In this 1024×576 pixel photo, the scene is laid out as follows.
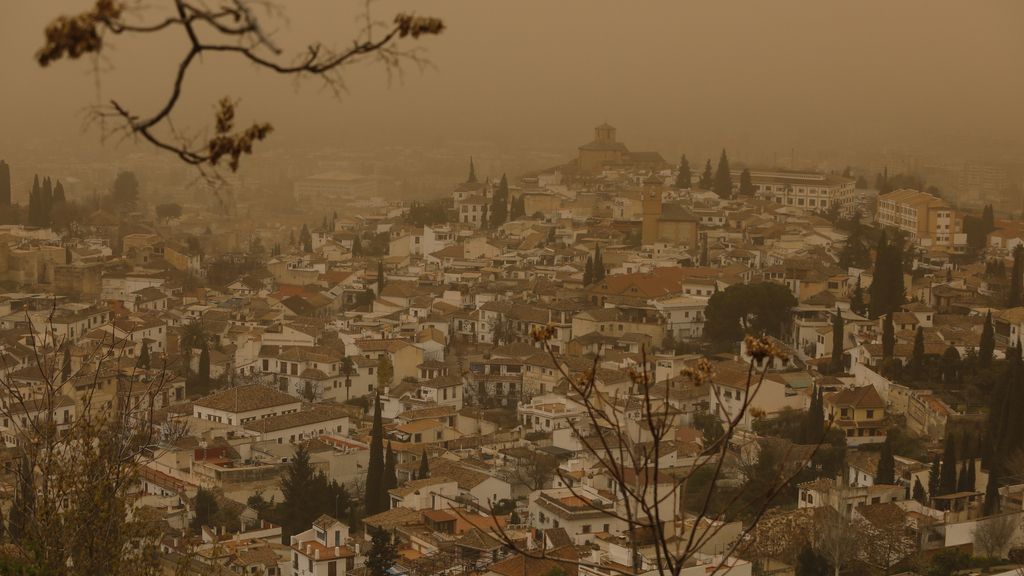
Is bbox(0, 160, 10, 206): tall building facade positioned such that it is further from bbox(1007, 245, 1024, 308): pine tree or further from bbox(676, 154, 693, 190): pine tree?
bbox(1007, 245, 1024, 308): pine tree

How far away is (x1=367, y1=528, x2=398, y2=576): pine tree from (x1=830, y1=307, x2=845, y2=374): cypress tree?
22.8 feet

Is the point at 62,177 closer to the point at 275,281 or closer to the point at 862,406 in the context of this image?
the point at 275,281

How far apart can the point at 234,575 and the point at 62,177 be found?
2643 cm

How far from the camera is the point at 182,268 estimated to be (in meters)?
23.5

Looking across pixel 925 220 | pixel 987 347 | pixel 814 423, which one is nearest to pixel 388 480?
pixel 814 423

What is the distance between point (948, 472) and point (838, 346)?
4131 mm

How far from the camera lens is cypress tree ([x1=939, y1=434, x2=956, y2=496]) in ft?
38.1

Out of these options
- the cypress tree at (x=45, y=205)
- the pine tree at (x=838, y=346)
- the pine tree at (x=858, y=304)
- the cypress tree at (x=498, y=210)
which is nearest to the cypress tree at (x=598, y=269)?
the pine tree at (x=858, y=304)

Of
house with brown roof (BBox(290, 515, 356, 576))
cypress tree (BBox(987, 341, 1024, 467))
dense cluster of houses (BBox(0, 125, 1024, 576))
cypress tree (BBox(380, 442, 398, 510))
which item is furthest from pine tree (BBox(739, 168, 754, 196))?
house with brown roof (BBox(290, 515, 356, 576))

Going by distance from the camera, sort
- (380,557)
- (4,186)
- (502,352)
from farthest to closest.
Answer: (4,186) → (502,352) → (380,557)

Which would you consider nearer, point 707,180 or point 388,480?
point 388,480

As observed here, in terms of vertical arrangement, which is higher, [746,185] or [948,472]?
[746,185]

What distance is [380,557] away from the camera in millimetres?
9398

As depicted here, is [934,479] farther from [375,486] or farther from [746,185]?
[746,185]
